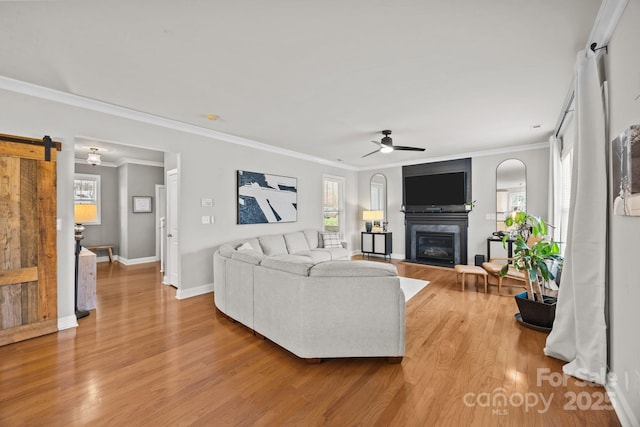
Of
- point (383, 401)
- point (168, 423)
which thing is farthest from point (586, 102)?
point (168, 423)

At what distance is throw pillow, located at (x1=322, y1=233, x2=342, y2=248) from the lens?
236 inches

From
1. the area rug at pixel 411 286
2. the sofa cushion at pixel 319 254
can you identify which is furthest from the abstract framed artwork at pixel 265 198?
the area rug at pixel 411 286

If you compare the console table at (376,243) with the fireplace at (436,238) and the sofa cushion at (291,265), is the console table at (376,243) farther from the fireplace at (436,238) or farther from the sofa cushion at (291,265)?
the sofa cushion at (291,265)

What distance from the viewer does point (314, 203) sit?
21.4 feet

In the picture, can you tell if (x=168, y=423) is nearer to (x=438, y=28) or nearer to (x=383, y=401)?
(x=383, y=401)

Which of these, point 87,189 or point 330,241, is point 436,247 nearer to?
point 330,241

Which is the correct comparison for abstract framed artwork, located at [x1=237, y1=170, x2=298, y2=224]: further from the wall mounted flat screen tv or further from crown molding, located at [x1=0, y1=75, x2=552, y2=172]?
the wall mounted flat screen tv

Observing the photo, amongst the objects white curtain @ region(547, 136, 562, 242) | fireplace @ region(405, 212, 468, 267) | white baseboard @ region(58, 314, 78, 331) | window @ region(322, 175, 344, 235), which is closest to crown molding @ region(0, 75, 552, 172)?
window @ region(322, 175, 344, 235)

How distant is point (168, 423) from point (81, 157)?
7.03 meters

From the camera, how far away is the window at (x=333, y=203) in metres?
7.02

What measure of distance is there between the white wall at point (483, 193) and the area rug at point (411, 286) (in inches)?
77.5

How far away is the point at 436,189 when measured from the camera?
652 centimetres

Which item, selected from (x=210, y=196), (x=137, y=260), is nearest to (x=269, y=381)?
(x=210, y=196)

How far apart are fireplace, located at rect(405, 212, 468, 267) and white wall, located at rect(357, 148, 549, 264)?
179 mm
